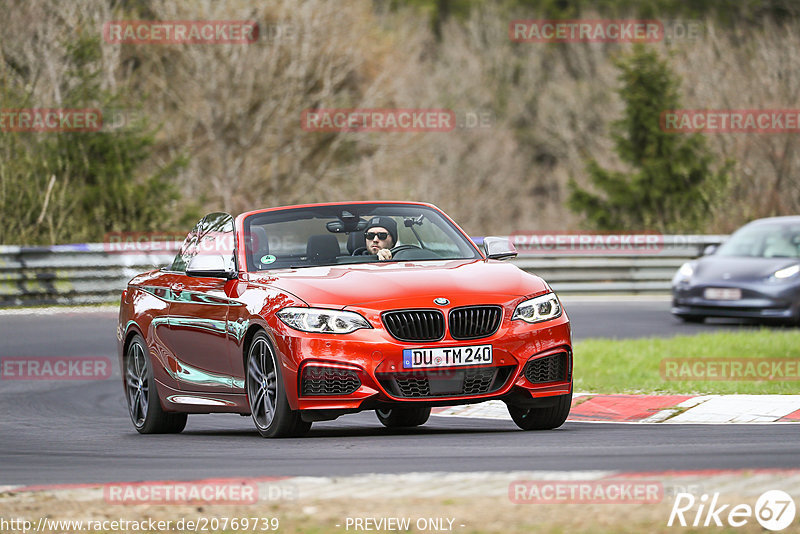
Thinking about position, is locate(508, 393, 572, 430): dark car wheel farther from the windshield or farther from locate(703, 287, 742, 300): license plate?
the windshield

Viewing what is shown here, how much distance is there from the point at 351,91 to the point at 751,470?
3620cm

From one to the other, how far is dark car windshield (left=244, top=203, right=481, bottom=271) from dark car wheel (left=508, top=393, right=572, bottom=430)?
115cm

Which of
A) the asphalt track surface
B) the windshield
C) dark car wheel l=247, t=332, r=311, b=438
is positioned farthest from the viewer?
the windshield

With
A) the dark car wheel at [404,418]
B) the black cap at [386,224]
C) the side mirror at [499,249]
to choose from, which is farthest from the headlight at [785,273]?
the black cap at [386,224]

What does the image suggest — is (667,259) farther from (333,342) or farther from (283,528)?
(283,528)

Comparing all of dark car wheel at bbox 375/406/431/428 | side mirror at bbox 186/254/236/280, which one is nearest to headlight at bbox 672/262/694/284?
dark car wheel at bbox 375/406/431/428

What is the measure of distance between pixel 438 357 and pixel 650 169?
26.4 meters

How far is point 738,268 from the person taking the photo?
21.4 meters

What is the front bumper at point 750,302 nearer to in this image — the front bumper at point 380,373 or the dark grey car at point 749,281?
the dark grey car at point 749,281

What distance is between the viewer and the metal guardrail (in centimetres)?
2312

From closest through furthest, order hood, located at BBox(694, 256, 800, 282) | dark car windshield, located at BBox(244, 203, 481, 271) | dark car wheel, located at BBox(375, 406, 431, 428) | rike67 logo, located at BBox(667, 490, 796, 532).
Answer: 1. rike67 logo, located at BBox(667, 490, 796, 532)
2. dark car windshield, located at BBox(244, 203, 481, 271)
3. dark car wheel, located at BBox(375, 406, 431, 428)
4. hood, located at BBox(694, 256, 800, 282)

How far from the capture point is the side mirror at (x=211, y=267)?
10.4 meters

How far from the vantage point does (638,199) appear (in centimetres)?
3512

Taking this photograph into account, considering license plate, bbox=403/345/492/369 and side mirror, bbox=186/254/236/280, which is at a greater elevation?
side mirror, bbox=186/254/236/280
